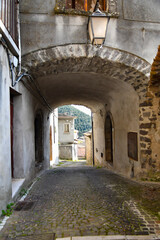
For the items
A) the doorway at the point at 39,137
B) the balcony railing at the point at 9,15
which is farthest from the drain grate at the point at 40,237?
the doorway at the point at 39,137

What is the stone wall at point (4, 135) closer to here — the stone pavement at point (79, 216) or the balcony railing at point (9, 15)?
the stone pavement at point (79, 216)

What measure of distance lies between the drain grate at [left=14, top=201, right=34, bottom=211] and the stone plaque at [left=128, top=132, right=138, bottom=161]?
9.83ft

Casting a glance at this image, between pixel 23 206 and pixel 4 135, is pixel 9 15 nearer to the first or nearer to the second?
pixel 4 135

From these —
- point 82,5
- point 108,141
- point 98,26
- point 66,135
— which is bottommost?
point 66,135

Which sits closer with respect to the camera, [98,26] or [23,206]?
[23,206]

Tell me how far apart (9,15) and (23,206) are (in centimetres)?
331

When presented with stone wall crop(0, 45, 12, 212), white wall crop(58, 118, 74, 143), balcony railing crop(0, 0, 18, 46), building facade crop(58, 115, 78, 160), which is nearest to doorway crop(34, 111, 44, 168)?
balcony railing crop(0, 0, 18, 46)

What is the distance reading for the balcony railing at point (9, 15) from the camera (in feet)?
9.83

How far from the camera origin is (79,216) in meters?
2.91

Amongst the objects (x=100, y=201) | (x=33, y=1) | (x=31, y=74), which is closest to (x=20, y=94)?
(x=31, y=74)

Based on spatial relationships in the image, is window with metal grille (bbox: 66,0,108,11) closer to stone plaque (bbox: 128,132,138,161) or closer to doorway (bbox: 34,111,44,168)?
stone plaque (bbox: 128,132,138,161)

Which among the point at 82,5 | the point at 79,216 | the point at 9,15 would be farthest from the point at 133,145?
the point at 9,15

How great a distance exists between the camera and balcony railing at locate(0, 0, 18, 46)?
9.83 ft

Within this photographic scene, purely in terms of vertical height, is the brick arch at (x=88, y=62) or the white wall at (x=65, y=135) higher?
the brick arch at (x=88, y=62)
